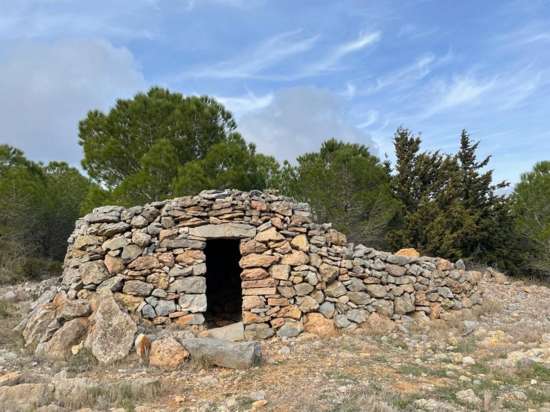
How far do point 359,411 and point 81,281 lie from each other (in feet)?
15.3

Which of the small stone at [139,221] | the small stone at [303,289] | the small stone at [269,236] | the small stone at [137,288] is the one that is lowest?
the small stone at [303,289]

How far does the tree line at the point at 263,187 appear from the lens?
10641 mm

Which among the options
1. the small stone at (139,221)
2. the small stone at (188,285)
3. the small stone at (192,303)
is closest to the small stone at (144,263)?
the small stone at (188,285)

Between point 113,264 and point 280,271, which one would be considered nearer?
point 113,264

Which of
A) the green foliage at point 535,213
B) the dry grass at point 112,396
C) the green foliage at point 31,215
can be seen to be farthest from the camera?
the green foliage at point 535,213

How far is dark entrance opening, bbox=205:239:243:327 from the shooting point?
Result: 888cm

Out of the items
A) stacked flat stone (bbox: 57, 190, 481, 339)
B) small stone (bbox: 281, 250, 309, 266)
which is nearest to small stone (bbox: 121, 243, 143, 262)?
stacked flat stone (bbox: 57, 190, 481, 339)

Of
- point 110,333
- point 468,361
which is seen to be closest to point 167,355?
point 110,333

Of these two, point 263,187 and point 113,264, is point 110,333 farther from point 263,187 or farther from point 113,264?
point 263,187

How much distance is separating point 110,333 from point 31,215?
31.5ft

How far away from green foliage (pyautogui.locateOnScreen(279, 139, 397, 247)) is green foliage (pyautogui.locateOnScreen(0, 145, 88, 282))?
796 cm

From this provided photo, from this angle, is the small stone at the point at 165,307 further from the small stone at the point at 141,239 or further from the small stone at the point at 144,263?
the small stone at the point at 141,239

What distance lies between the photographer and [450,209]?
12.9m

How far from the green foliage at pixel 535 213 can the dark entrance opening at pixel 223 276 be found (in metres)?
9.37
